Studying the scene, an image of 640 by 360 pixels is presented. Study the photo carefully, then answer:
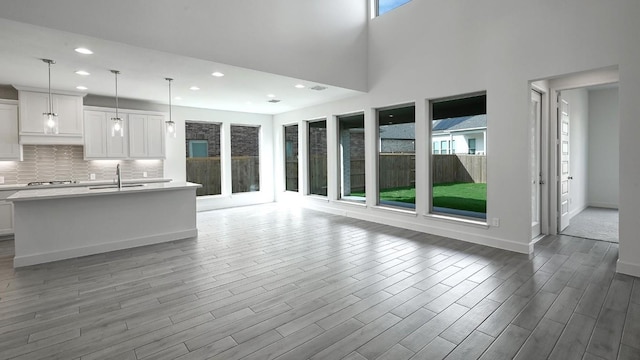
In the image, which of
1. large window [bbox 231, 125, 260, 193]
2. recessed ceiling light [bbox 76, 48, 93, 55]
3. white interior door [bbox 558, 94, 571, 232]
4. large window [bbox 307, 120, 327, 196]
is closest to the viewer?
recessed ceiling light [bbox 76, 48, 93, 55]

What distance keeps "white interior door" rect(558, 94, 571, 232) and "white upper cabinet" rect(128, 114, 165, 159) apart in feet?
25.6

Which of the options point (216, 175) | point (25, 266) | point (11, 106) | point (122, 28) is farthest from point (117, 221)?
point (216, 175)

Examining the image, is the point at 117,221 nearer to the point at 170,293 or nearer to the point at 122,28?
the point at 170,293

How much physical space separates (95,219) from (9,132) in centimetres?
286

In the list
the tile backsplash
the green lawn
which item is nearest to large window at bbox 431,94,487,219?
the green lawn

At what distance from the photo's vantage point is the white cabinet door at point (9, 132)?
18.4 ft

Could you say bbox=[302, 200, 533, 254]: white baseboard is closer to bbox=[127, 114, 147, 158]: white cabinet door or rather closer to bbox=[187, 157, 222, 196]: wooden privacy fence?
bbox=[187, 157, 222, 196]: wooden privacy fence

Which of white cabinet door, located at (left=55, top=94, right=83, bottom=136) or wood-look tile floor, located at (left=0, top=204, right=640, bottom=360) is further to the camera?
white cabinet door, located at (left=55, top=94, right=83, bottom=136)

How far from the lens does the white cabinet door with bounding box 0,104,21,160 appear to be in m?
5.62

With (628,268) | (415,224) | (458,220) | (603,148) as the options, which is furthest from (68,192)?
(603,148)

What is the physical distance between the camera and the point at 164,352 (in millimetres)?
2203

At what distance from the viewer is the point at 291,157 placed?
915 cm

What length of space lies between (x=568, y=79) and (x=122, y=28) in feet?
20.4

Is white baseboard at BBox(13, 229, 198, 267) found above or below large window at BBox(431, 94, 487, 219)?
below
